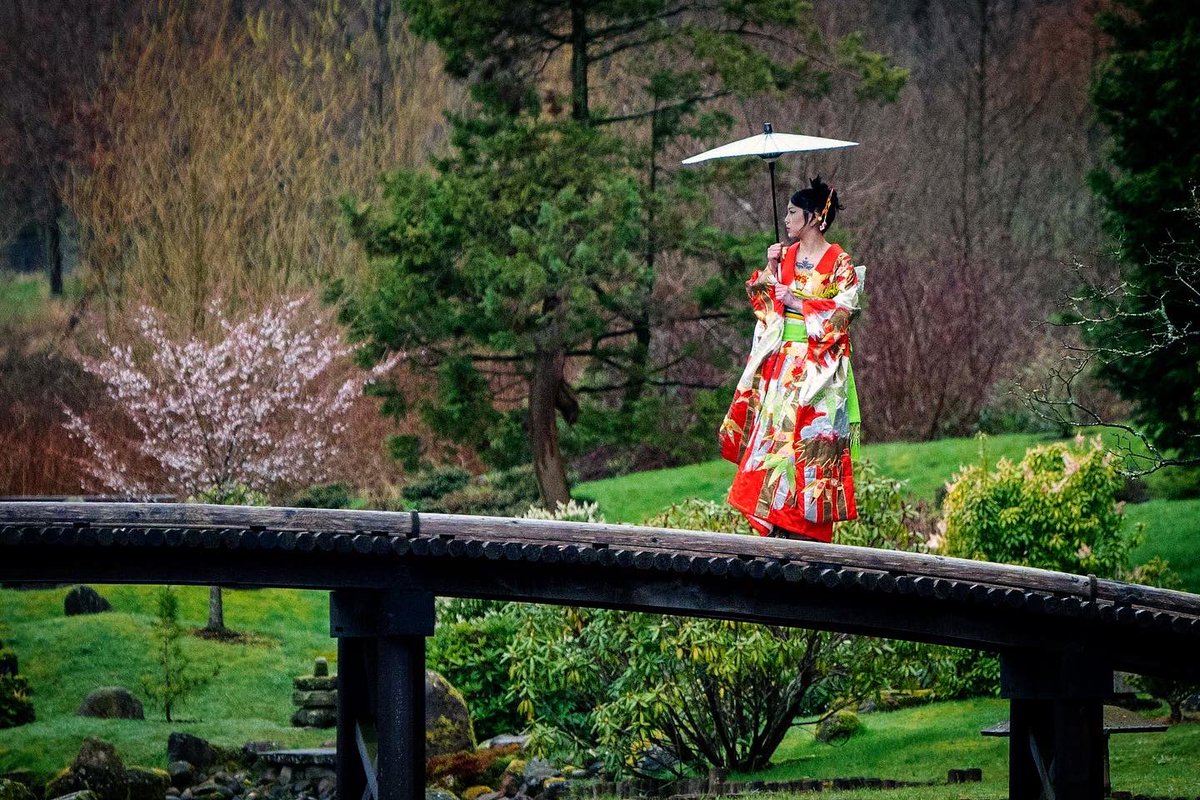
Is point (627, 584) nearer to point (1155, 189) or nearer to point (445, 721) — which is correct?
point (445, 721)

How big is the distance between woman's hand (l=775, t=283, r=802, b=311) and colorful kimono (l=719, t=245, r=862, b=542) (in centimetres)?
3

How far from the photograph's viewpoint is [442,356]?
22.6 metres

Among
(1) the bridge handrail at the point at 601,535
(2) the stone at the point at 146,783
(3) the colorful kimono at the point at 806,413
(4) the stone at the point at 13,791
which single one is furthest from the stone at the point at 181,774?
(3) the colorful kimono at the point at 806,413

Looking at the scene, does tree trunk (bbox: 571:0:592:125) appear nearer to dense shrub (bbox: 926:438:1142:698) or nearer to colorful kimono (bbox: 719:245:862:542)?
dense shrub (bbox: 926:438:1142:698)

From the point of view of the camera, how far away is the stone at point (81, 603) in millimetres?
21812

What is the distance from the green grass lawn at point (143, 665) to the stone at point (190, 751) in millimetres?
141

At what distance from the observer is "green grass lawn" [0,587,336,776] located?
1769cm

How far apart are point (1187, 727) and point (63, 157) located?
25.4 meters

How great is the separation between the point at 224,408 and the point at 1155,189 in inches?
480

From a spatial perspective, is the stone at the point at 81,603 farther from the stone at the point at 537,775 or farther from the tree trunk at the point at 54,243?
the tree trunk at the point at 54,243

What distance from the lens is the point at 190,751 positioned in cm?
1717

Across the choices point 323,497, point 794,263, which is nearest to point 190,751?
point 323,497

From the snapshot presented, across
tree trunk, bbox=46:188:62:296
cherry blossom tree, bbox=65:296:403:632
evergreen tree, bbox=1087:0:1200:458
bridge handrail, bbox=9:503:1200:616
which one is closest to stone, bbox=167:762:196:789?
cherry blossom tree, bbox=65:296:403:632

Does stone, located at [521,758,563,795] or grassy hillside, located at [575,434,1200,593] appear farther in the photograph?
grassy hillside, located at [575,434,1200,593]
